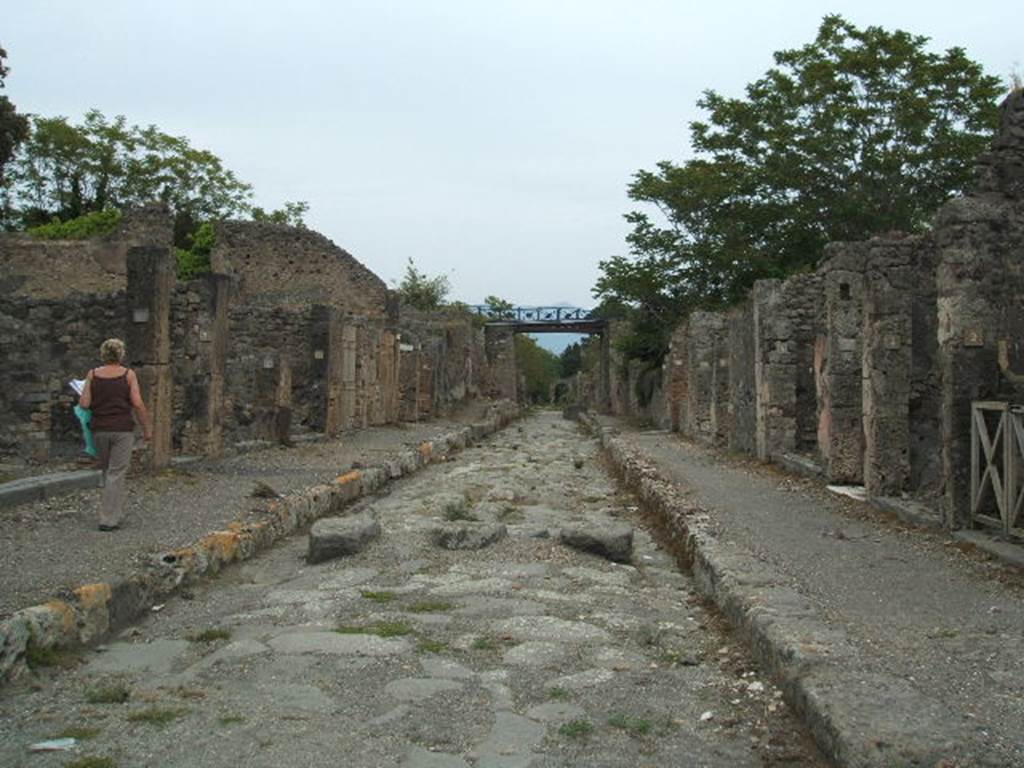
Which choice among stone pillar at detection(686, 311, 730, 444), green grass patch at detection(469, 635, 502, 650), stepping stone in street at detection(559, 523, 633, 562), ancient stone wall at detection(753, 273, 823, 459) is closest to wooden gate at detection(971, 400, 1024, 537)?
stepping stone in street at detection(559, 523, 633, 562)

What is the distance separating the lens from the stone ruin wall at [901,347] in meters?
8.27

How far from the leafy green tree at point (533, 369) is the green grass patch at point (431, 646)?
67.5 m

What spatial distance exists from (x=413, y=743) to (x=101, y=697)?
1.48 metres

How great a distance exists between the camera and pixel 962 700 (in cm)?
403

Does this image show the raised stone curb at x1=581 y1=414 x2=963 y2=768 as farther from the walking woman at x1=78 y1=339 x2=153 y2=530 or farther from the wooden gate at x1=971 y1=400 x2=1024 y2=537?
the walking woman at x1=78 y1=339 x2=153 y2=530

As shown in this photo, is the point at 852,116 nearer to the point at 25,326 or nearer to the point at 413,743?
the point at 25,326

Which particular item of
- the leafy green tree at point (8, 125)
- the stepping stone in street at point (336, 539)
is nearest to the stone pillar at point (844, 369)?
the stepping stone in street at point (336, 539)

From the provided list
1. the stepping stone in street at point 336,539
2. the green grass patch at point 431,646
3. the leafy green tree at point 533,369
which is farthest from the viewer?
the leafy green tree at point 533,369

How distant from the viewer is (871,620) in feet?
17.9

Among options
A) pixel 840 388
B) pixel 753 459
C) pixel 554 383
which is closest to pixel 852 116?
pixel 753 459

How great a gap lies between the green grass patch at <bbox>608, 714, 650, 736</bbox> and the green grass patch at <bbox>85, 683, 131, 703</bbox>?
211cm

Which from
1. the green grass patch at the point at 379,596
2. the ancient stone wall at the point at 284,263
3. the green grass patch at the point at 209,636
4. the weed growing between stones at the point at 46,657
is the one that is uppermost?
the ancient stone wall at the point at 284,263

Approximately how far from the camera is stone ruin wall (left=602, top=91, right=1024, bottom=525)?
8.27 m

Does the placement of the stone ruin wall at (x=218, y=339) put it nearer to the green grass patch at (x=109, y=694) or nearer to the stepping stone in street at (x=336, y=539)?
the stepping stone in street at (x=336, y=539)
